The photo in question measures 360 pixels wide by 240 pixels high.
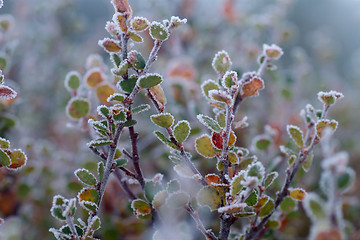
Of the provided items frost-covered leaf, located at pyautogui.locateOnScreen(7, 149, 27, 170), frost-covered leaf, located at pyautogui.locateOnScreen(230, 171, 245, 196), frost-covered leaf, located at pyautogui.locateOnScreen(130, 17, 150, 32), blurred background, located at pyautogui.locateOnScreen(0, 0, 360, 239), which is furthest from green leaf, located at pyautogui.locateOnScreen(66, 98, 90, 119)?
frost-covered leaf, located at pyautogui.locateOnScreen(230, 171, 245, 196)

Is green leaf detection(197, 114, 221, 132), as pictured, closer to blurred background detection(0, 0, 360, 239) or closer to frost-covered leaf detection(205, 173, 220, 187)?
frost-covered leaf detection(205, 173, 220, 187)

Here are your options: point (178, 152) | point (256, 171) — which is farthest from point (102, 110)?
point (256, 171)

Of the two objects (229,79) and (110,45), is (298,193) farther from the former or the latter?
(110,45)

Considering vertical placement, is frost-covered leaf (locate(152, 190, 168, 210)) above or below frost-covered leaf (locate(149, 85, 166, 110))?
below

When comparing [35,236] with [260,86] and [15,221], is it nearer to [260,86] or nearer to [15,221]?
[15,221]

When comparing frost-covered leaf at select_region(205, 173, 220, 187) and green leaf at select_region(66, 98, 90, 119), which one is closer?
frost-covered leaf at select_region(205, 173, 220, 187)

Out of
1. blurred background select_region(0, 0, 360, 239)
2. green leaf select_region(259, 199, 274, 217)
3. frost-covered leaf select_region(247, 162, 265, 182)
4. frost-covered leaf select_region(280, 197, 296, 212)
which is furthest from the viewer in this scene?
blurred background select_region(0, 0, 360, 239)

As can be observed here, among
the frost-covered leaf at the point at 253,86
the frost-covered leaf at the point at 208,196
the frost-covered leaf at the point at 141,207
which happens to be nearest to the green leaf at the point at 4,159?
the frost-covered leaf at the point at 141,207
